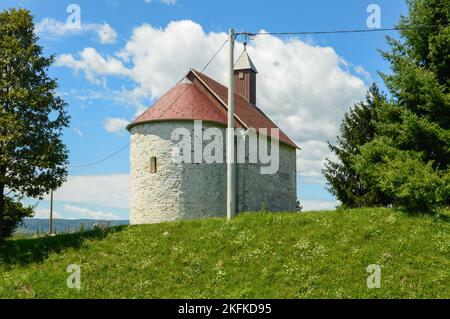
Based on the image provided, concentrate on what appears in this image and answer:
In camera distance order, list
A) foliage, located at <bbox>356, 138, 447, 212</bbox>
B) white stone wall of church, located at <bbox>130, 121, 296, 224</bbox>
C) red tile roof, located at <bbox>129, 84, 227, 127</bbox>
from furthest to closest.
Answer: red tile roof, located at <bbox>129, 84, 227, 127</bbox> → white stone wall of church, located at <bbox>130, 121, 296, 224</bbox> → foliage, located at <bbox>356, 138, 447, 212</bbox>

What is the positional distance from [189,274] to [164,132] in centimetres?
1163

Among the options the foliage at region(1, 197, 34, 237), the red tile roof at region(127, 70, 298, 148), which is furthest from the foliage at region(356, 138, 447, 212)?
the foliage at region(1, 197, 34, 237)

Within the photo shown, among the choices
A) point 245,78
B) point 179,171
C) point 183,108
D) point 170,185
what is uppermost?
point 245,78

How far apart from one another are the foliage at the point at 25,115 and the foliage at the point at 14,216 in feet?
37.7

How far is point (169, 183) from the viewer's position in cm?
2478

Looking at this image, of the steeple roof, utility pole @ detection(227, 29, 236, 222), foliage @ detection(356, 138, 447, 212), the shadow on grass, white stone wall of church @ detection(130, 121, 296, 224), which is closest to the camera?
foliage @ detection(356, 138, 447, 212)

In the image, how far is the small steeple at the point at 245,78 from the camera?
39438 millimetres

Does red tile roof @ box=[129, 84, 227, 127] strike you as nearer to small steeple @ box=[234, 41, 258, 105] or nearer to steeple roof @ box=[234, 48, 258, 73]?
small steeple @ box=[234, 41, 258, 105]

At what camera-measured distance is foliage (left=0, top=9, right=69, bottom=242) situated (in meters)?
19.3

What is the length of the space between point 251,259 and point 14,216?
21970 mm

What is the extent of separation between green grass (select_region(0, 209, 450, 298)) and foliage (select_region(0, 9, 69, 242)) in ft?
9.21

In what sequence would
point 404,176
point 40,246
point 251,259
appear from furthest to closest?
1. point 40,246
2. point 404,176
3. point 251,259

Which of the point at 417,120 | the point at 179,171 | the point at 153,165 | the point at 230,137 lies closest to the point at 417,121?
the point at 417,120

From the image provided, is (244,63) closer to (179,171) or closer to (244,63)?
(244,63)
